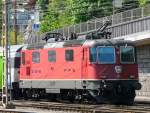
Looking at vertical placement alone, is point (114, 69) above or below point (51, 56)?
below

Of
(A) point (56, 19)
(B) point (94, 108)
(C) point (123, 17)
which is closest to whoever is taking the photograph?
(B) point (94, 108)

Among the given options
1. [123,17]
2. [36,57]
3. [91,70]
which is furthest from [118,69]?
[123,17]

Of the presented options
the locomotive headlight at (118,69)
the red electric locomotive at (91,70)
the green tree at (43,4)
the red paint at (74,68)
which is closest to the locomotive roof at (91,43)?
the red electric locomotive at (91,70)

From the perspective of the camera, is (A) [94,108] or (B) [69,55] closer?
(A) [94,108]

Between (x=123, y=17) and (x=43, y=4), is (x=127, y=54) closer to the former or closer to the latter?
(x=123, y=17)

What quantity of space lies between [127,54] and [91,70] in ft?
6.85

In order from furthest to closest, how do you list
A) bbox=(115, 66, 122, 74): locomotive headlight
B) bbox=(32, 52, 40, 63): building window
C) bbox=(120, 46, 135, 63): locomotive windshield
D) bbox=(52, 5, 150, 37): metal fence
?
bbox=(52, 5, 150, 37): metal fence < bbox=(32, 52, 40, 63): building window < bbox=(120, 46, 135, 63): locomotive windshield < bbox=(115, 66, 122, 74): locomotive headlight

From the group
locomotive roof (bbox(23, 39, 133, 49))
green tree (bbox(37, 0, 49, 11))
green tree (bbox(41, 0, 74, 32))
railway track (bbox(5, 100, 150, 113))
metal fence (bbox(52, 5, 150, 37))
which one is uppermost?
green tree (bbox(37, 0, 49, 11))

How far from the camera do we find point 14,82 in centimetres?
3509

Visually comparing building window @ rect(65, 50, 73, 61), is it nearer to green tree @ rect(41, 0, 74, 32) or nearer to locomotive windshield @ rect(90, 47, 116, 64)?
locomotive windshield @ rect(90, 47, 116, 64)

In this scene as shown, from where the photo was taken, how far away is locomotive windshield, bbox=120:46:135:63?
28.9 meters

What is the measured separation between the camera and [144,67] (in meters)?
40.3

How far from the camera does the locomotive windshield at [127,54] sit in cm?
2888

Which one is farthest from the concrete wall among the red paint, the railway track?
the railway track
